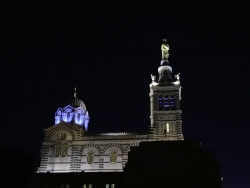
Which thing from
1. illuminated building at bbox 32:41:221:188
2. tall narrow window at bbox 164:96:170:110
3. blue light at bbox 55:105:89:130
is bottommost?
illuminated building at bbox 32:41:221:188

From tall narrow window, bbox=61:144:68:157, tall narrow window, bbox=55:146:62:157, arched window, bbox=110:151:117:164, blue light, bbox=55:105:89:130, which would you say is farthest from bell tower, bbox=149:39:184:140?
tall narrow window, bbox=55:146:62:157

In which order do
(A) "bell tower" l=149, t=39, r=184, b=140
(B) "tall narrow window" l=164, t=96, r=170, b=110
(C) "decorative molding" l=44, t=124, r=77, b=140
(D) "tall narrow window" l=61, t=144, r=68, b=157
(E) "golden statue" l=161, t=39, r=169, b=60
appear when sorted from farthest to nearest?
1. (E) "golden statue" l=161, t=39, r=169, b=60
2. (B) "tall narrow window" l=164, t=96, r=170, b=110
3. (C) "decorative molding" l=44, t=124, r=77, b=140
4. (A) "bell tower" l=149, t=39, r=184, b=140
5. (D) "tall narrow window" l=61, t=144, r=68, b=157

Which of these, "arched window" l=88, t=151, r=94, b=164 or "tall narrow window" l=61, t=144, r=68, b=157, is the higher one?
"tall narrow window" l=61, t=144, r=68, b=157

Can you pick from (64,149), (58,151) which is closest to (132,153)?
(64,149)

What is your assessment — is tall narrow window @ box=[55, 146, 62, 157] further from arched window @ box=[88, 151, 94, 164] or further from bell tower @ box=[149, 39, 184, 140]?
bell tower @ box=[149, 39, 184, 140]

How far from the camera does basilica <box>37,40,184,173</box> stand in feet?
165

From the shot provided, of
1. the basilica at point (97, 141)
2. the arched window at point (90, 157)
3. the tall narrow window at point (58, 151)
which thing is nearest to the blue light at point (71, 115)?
the basilica at point (97, 141)

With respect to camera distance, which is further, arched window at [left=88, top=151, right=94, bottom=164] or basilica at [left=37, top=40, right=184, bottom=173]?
arched window at [left=88, top=151, right=94, bottom=164]

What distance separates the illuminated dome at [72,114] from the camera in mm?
55000

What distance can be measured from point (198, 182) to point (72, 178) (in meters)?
13.2

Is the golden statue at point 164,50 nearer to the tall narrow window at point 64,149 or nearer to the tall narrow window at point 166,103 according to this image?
the tall narrow window at point 166,103

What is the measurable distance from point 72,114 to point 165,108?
14022 mm

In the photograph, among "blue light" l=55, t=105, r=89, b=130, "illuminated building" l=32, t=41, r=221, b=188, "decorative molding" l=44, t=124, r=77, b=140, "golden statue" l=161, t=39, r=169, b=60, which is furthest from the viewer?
"golden statue" l=161, t=39, r=169, b=60

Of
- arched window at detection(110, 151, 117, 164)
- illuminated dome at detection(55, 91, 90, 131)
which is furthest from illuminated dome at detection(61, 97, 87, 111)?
arched window at detection(110, 151, 117, 164)
